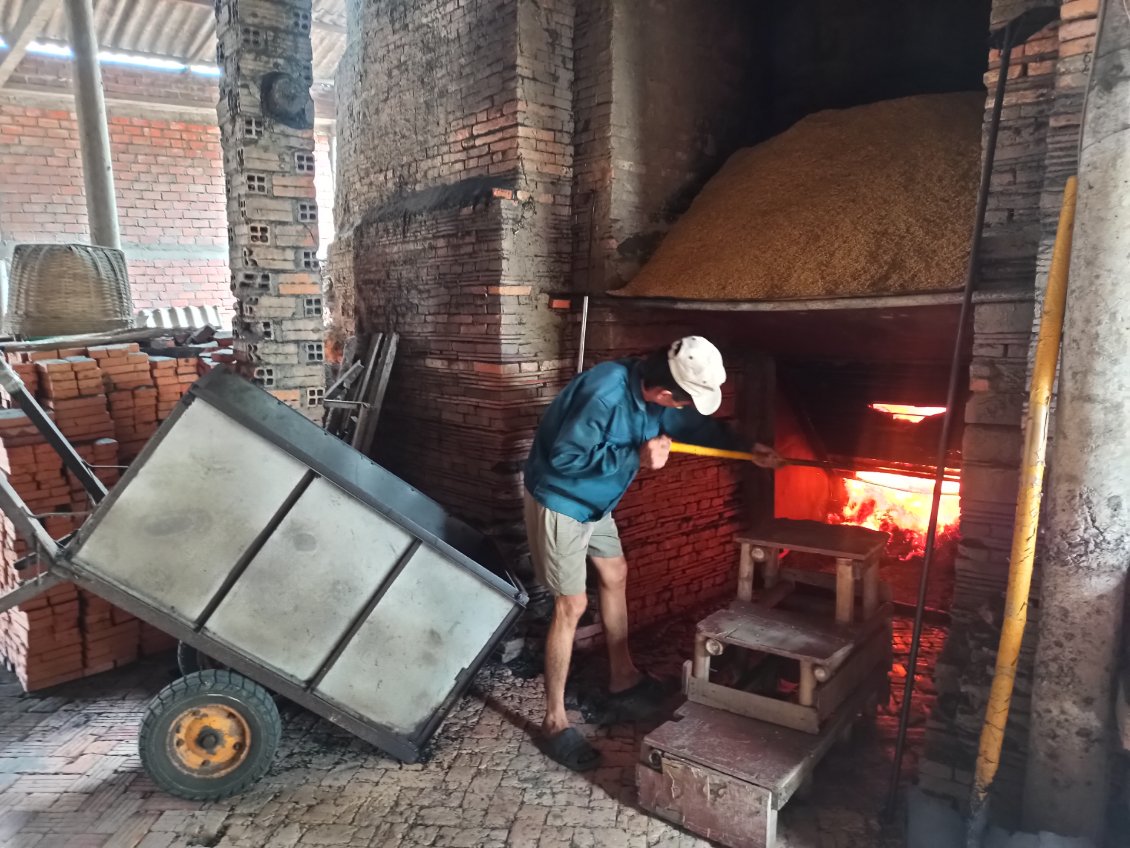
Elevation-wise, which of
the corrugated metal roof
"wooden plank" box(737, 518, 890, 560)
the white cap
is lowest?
"wooden plank" box(737, 518, 890, 560)

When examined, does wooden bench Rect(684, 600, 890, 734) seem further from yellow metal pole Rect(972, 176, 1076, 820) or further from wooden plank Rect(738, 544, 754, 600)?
yellow metal pole Rect(972, 176, 1076, 820)

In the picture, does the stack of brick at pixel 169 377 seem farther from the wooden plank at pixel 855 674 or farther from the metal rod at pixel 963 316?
the metal rod at pixel 963 316

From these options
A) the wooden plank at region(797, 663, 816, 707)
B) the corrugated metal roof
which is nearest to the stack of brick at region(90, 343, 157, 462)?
the wooden plank at region(797, 663, 816, 707)

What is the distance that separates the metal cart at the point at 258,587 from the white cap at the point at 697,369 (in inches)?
54.3

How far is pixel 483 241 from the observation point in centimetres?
530

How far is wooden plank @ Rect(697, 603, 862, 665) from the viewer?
3.66m

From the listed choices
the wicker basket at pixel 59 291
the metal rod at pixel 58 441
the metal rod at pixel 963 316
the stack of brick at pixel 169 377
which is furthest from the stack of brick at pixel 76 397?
the metal rod at pixel 963 316

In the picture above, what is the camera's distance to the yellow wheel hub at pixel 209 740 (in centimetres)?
374

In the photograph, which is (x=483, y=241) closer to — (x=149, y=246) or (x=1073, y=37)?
(x=1073, y=37)

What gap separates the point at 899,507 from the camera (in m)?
6.95

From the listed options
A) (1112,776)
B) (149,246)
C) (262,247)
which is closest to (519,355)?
(262,247)

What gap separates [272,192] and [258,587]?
2.97 m

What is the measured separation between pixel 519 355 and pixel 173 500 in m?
2.52

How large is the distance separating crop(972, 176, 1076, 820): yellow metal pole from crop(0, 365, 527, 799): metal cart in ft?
7.27
